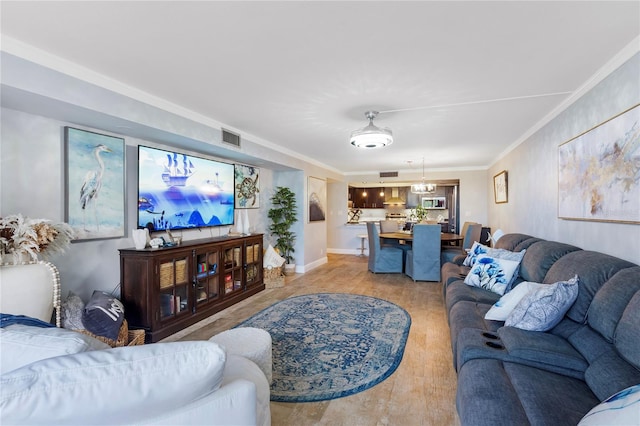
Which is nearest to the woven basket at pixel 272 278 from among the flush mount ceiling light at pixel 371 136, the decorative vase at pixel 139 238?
the decorative vase at pixel 139 238

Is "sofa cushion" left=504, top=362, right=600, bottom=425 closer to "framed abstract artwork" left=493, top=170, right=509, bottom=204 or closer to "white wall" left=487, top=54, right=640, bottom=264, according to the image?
"white wall" left=487, top=54, right=640, bottom=264

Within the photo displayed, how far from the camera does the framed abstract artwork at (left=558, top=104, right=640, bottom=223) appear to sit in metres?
1.96

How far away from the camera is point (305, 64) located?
2279 millimetres

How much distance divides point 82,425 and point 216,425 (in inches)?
14.7

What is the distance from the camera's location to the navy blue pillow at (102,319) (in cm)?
247

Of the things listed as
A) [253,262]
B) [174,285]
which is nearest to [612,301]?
[174,285]

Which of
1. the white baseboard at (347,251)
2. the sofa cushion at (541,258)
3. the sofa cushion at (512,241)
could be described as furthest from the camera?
the white baseboard at (347,251)

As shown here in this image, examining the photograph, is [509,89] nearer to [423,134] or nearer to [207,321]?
[423,134]

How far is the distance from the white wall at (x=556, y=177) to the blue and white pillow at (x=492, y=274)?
1.93 feet

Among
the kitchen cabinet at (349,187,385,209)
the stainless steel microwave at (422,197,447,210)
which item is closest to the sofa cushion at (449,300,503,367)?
the stainless steel microwave at (422,197,447,210)

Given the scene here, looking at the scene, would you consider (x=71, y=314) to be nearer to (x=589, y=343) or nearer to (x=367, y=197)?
(x=589, y=343)

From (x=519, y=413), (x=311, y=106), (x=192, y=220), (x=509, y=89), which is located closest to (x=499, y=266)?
(x=509, y=89)

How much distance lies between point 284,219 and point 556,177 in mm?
4244

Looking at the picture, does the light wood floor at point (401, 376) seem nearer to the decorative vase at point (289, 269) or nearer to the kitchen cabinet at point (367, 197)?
the decorative vase at point (289, 269)
